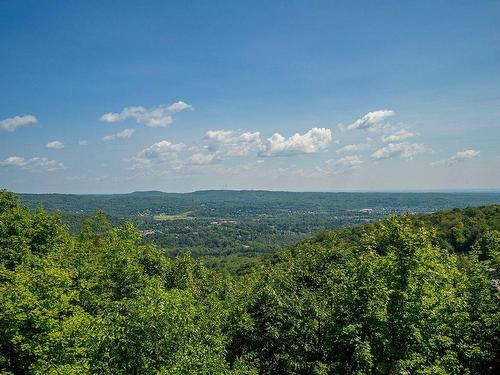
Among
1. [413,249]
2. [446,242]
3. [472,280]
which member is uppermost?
[413,249]

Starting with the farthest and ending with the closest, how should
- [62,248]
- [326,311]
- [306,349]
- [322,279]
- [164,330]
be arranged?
[62,248], [322,279], [326,311], [306,349], [164,330]

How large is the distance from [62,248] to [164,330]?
2318 cm

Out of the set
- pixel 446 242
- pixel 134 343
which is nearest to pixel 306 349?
pixel 134 343

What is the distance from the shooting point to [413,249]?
23.5 meters

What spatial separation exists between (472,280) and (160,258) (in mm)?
27915

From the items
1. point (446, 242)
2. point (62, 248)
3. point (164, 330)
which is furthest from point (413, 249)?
point (446, 242)

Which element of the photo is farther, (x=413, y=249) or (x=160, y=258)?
(x=160, y=258)

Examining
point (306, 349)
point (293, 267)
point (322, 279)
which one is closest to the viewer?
point (306, 349)

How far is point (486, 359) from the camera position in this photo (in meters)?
24.0

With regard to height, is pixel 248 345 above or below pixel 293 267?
below

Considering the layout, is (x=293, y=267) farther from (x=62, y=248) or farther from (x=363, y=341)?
(x=62, y=248)

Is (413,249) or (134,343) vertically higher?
(413,249)

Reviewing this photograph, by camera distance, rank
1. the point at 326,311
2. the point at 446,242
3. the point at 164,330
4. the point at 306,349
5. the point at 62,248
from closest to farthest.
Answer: the point at 164,330, the point at 306,349, the point at 326,311, the point at 62,248, the point at 446,242

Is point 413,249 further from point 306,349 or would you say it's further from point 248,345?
point 248,345
